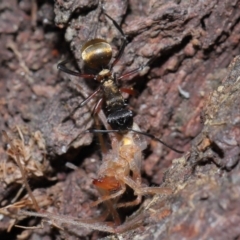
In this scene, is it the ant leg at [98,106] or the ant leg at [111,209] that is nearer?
the ant leg at [111,209]

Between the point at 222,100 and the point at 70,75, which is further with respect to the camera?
the point at 70,75

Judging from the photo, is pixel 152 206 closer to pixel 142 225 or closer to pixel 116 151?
pixel 142 225

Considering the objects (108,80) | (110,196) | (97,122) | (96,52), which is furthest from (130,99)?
(110,196)

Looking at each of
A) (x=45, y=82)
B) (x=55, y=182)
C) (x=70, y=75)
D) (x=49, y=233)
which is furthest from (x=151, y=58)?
(x=49, y=233)

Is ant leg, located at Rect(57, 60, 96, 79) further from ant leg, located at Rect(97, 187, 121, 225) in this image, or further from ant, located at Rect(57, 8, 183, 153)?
ant leg, located at Rect(97, 187, 121, 225)

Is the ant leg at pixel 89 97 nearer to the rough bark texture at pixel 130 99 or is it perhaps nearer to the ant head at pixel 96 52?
the rough bark texture at pixel 130 99

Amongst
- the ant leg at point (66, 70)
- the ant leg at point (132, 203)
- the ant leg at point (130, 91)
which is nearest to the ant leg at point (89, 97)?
the ant leg at point (66, 70)
